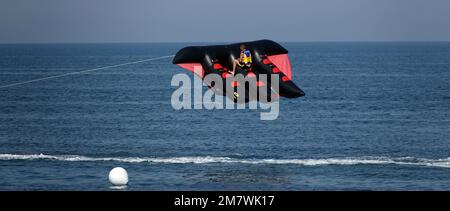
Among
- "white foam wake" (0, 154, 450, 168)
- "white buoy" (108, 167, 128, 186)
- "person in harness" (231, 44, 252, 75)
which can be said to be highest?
"person in harness" (231, 44, 252, 75)

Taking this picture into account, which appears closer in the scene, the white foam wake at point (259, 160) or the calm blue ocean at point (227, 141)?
the calm blue ocean at point (227, 141)

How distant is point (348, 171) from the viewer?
7731 cm

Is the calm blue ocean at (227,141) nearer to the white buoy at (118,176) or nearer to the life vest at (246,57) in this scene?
the white buoy at (118,176)

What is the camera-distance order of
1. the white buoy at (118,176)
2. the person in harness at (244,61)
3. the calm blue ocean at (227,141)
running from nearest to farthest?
1. the person in harness at (244,61)
2. the white buoy at (118,176)
3. the calm blue ocean at (227,141)

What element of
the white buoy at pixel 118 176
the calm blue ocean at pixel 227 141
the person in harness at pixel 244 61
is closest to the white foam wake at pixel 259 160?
the calm blue ocean at pixel 227 141

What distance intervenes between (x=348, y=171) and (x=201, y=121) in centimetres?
4195

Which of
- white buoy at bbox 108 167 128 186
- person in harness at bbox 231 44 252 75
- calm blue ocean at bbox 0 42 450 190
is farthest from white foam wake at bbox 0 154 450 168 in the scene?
person in harness at bbox 231 44 252 75

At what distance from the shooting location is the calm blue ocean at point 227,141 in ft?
240

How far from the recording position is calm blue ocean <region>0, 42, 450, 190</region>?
73.0 m

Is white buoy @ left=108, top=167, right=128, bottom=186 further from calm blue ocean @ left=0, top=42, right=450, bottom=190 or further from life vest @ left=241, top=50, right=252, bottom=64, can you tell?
life vest @ left=241, top=50, right=252, bottom=64

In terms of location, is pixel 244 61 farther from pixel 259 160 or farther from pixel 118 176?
pixel 259 160

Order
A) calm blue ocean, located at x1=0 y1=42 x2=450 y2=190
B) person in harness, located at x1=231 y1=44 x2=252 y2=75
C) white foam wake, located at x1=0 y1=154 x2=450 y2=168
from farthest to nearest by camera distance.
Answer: white foam wake, located at x1=0 y1=154 x2=450 y2=168 → calm blue ocean, located at x1=0 y1=42 x2=450 y2=190 → person in harness, located at x1=231 y1=44 x2=252 y2=75
